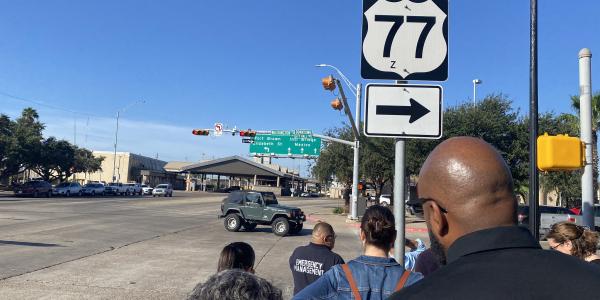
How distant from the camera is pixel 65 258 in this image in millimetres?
11875

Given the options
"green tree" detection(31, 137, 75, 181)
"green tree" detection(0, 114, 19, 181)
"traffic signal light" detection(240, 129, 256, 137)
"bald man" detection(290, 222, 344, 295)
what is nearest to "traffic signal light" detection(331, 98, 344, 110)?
"traffic signal light" detection(240, 129, 256, 137)

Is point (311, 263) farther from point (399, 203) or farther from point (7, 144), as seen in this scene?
point (7, 144)

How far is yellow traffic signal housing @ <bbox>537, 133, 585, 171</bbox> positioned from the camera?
532 centimetres

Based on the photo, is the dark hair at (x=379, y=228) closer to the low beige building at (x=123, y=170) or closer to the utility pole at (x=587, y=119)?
the utility pole at (x=587, y=119)

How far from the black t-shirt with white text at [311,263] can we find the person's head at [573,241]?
6.47 feet

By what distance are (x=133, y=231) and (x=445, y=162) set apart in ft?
61.3

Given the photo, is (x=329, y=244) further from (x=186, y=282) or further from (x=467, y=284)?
(x=186, y=282)

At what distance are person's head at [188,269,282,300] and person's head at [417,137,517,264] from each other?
0.65m

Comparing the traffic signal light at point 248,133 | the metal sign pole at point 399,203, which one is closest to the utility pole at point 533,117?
the metal sign pole at point 399,203

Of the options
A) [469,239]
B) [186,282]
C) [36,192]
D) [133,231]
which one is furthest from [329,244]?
[36,192]

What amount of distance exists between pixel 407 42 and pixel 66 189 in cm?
5332

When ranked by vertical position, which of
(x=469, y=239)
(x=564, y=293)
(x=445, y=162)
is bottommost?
(x=564, y=293)

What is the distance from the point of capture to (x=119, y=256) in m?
12.7

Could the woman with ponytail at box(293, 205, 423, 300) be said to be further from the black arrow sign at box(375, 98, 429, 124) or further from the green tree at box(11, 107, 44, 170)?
the green tree at box(11, 107, 44, 170)
